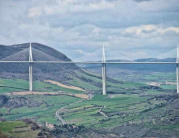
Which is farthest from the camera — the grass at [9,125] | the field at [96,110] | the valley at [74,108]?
the field at [96,110]

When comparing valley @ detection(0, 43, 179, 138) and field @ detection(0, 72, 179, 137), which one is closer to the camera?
valley @ detection(0, 43, 179, 138)

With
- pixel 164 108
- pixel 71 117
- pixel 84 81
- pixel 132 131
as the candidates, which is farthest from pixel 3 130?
pixel 84 81

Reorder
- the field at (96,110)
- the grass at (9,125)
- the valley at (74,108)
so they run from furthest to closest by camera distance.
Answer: the field at (96,110)
the valley at (74,108)
the grass at (9,125)

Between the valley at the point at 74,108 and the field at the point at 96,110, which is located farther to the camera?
the field at the point at 96,110

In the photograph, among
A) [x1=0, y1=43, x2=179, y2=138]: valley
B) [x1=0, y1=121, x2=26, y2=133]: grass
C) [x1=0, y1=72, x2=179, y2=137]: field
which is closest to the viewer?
[x1=0, y1=121, x2=26, y2=133]: grass

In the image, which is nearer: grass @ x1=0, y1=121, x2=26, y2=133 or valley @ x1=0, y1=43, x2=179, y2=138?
grass @ x1=0, y1=121, x2=26, y2=133

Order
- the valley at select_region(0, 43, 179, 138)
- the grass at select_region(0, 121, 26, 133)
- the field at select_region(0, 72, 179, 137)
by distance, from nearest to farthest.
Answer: the grass at select_region(0, 121, 26, 133) → the valley at select_region(0, 43, 179, 138) → the field at select_region(0, 72, 179, 137)

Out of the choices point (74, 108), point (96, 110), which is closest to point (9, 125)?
point (96, 110)

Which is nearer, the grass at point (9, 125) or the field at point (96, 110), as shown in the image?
the grass at point (9, 125)
